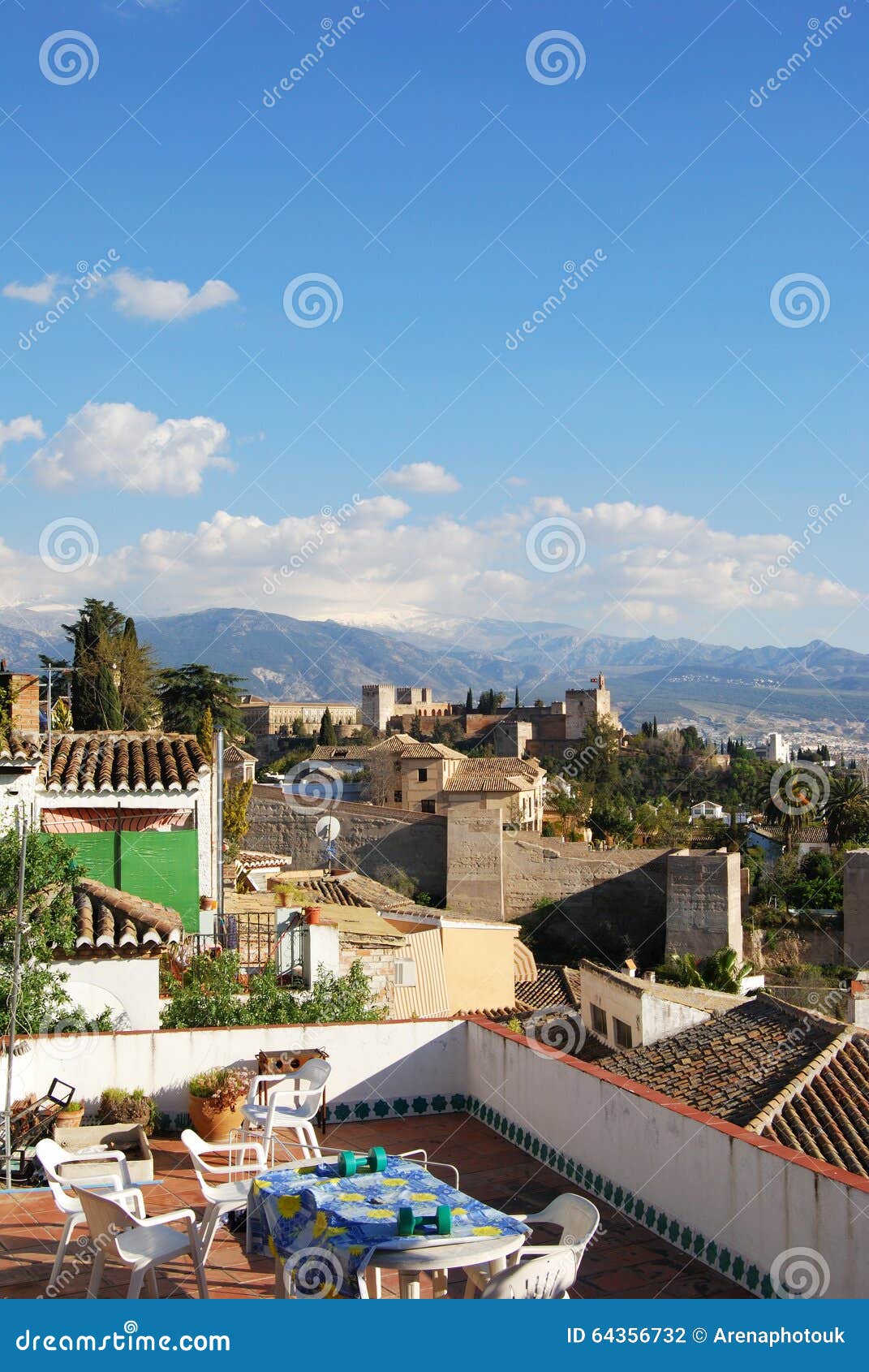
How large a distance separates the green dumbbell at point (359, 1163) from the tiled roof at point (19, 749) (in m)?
6.93

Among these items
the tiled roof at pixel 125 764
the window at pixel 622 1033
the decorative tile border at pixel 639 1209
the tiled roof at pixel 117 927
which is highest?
the tiled roof at pixel 125 764

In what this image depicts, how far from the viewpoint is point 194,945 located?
34.5 feet

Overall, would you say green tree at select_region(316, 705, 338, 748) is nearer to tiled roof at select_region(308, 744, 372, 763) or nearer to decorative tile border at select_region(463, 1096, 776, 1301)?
tiled roof at select_region(308, 744, 372, 763)

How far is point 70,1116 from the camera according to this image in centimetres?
596

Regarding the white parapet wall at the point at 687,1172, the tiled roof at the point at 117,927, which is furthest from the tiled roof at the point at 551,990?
the white parapet wall at the point at 687,1172

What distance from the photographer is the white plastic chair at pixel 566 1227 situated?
3.61 meters

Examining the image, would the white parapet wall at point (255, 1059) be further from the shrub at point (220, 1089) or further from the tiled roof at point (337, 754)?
the tiled roof at point (337, 754)

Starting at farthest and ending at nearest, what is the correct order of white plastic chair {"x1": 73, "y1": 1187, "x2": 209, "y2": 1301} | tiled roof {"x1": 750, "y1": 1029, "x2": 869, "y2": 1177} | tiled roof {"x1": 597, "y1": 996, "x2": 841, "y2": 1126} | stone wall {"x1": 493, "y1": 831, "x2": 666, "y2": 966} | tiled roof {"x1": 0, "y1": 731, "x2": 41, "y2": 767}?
stone wall {"x1": 493, "y1": 831, "x2": 666, "y2": 966}
tiled roof {"x1": 0, "y1": 731, "x2": 41, "y2": 767}
tiled roof {"x1": 597, "y1": 996, "x2": 841, "y2": 1126}
tiled roof {"x1": 750, "y1": 1029, "x2": 869, "y2": 1177}
white plastic chair {"x1": 73, "y1": 1187, "x2": 209, "y2": 1301}

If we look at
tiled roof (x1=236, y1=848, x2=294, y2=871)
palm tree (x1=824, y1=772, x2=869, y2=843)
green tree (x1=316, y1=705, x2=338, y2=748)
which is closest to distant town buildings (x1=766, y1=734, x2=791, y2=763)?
green tree (x1=316, y1=705, x2=338, y2=748)

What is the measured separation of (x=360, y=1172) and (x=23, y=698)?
9140 millimetres

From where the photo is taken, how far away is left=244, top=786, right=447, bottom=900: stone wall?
38438 mm

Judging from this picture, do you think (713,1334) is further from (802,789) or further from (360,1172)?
(802,789)

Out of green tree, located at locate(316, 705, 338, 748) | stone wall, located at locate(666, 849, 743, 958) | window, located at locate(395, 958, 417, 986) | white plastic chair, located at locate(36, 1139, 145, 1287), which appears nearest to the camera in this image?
white plastic chair, located at locate(36, 1139, 145, 1287)

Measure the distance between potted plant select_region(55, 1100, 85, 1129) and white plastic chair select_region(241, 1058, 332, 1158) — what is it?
83 centimetres
